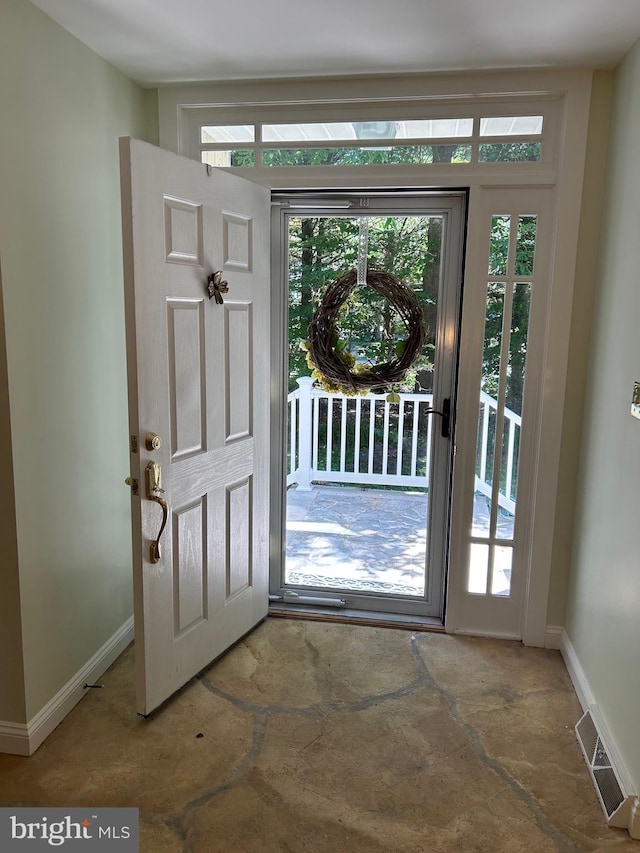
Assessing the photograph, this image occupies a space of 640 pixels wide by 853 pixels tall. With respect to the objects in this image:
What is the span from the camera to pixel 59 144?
6.91ft

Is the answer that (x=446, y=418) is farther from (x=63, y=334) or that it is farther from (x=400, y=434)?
(x=63, y=334)

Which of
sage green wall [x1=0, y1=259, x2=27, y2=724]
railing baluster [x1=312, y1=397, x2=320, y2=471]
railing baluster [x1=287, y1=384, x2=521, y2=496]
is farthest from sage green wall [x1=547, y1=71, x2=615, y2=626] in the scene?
sage green wall [x1=0, y1=259, x2=27, y2=724]

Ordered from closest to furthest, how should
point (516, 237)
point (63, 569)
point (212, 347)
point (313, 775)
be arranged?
point (313, 775) < point (63, 569) < point (212, 347) < point (516, 237)

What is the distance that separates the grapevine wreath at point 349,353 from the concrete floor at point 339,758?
1.25m

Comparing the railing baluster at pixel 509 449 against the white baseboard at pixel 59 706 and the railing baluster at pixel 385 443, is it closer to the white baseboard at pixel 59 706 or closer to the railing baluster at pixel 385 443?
the railing baluster at pixel 385 443

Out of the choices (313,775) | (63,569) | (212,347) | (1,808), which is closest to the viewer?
(1,808)

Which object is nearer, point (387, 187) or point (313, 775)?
point (313, 775)

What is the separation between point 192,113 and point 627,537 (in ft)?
8.09

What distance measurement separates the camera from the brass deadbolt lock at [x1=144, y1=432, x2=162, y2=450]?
82.0 inches

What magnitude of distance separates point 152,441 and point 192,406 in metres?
0.28

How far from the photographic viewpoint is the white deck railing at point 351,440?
400cm

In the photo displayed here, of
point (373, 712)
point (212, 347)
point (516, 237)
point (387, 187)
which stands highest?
point (387, 187)

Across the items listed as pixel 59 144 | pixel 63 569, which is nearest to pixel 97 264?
pixel 59 144

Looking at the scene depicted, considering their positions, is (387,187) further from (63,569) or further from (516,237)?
(63,569)
